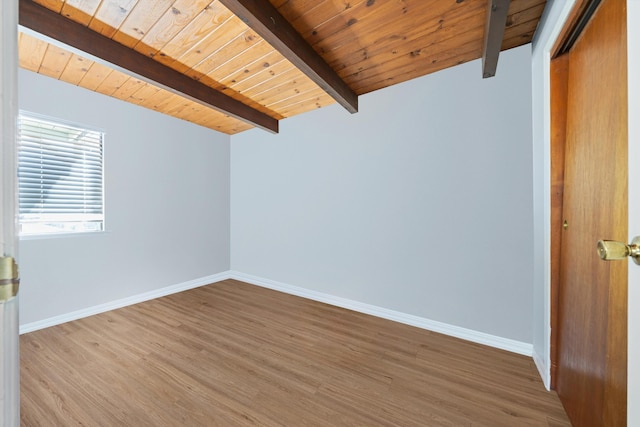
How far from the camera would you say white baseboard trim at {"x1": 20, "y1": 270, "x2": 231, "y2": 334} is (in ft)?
7.37

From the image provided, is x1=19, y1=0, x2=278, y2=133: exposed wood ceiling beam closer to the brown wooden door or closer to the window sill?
the window sill

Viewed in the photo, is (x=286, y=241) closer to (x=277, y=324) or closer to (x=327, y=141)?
(x=277, y=324)

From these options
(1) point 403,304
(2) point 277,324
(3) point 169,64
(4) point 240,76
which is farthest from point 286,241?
(3) point 169,64

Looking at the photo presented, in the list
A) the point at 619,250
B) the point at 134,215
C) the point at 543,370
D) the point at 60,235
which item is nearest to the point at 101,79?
the point at 134,215

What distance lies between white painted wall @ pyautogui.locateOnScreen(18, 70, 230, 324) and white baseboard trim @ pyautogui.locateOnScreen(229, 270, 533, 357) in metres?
1.16

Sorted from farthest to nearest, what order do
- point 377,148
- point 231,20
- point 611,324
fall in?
point 377,148 → point 231,20 → point 611,324

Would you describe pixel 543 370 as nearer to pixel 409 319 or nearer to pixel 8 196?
pixel 409 319

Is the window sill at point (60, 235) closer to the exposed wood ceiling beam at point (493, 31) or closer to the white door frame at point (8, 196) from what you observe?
the white door frame at point (8, 196)

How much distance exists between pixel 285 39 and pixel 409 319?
8.25 feet

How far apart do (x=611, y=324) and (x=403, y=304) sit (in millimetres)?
1636

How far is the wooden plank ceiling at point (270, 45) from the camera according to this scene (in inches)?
61.7

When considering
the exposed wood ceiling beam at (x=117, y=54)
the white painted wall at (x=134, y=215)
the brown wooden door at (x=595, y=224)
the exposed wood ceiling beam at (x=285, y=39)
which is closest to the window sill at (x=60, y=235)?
the white painted wall at (x=134, y=215)

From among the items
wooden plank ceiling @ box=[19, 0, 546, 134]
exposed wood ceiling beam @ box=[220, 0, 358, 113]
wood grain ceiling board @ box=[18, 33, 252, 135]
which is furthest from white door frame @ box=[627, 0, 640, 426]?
wood grain ceiling board @ box=[18, 33, 252, 135]

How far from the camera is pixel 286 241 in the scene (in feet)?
10.7
